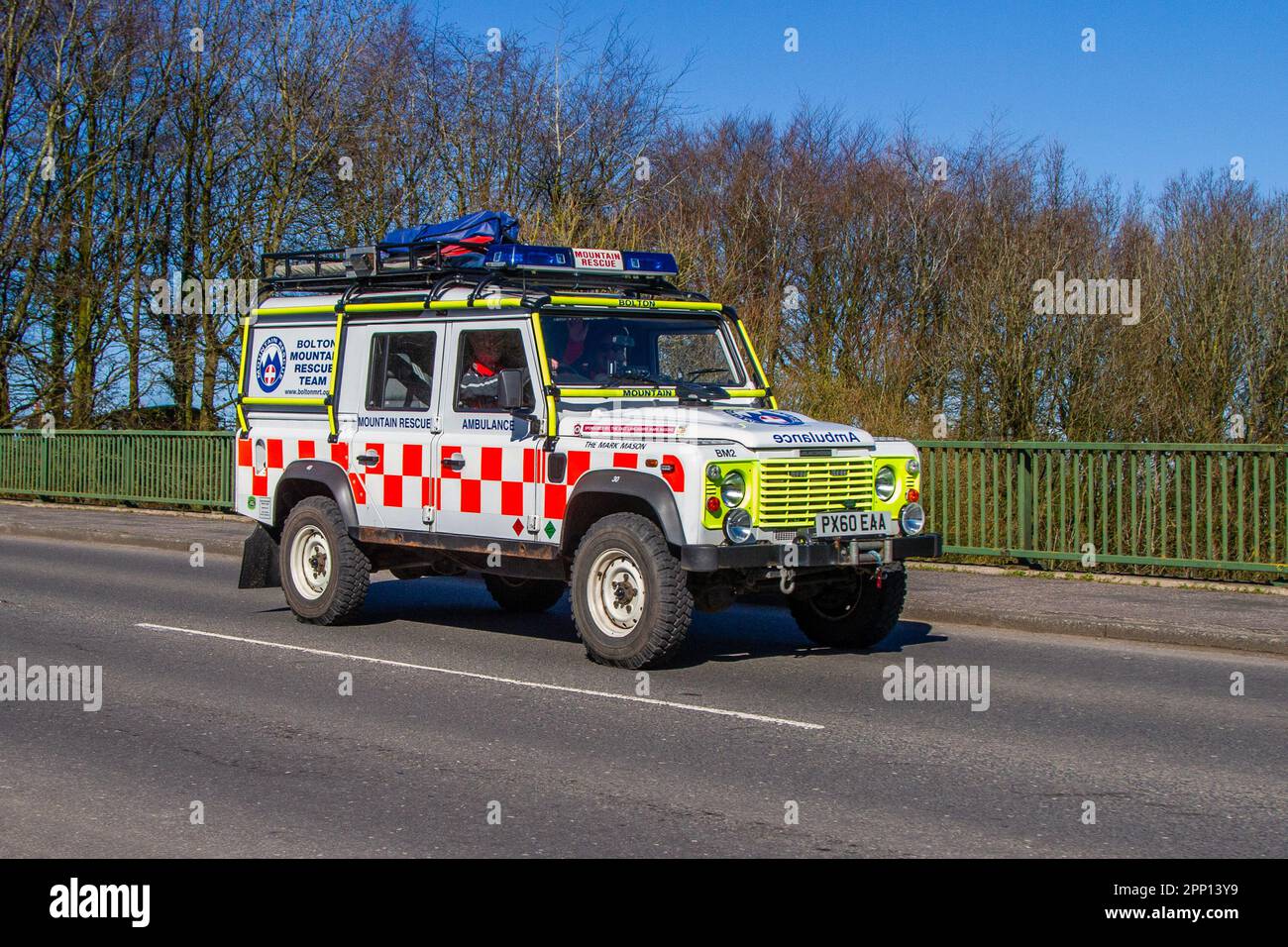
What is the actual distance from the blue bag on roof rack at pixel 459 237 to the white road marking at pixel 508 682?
318 cm

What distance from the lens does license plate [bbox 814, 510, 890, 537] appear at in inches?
390

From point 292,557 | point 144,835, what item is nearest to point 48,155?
point 292,557

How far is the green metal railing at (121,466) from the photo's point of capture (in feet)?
80.7

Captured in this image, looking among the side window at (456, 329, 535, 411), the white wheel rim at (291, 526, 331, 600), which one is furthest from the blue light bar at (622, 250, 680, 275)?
the white wheel rim at (291, 526, 331, 600)

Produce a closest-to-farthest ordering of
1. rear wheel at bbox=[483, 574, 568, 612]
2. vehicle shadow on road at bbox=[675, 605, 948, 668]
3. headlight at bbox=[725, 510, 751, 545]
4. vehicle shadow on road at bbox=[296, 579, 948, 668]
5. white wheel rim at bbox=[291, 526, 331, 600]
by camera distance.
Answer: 1. headlight at bbox=[725, 510, 751, 545]
2. vehicle shadow on road at bbox=[675, 605, 948, 668]
3. vehicle shadow on road at bbox=[296, 579, 948, 668]
4. white wheel rim at bbox=[291, 526, 331, 600]
5. rear wheel at bbox=[483, 574, 568, 612]

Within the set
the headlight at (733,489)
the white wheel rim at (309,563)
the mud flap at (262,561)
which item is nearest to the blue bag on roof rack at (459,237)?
the white wheel rim at (309,563)

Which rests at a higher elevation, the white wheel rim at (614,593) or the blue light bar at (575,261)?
the blue light bar at (575,261)

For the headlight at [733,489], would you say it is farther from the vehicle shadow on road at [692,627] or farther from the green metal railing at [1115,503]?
the green metal railing at [1115,503]

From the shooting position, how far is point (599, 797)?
6.63 metres

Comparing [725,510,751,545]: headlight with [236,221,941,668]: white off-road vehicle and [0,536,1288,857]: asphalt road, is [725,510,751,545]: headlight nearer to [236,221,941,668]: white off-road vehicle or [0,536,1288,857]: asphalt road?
[236,221,941,668]: white off-road vehicle

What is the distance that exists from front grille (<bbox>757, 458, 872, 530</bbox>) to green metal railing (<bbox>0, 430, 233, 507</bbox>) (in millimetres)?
15996

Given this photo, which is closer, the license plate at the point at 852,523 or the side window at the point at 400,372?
the license plate at the point at 852,523

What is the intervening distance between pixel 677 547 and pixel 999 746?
2585mm

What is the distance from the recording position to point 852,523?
33.1ft
